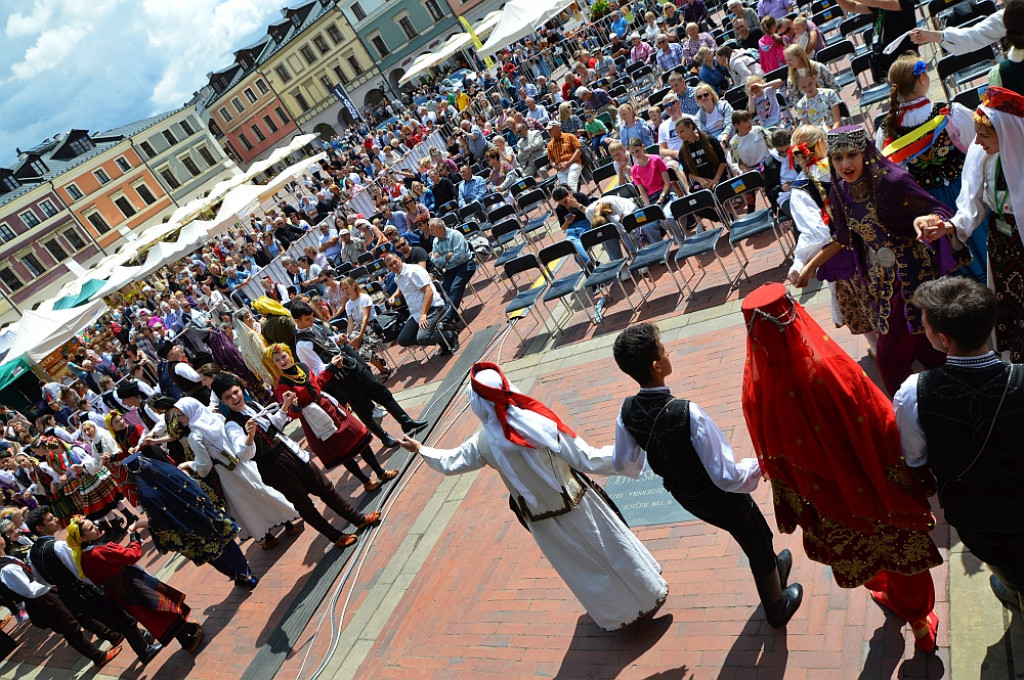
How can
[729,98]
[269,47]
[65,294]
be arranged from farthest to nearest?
[269,47]
[65,294]
[729,98]

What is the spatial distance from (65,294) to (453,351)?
18451 millimetres

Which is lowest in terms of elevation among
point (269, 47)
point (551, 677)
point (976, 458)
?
point (551, 677)

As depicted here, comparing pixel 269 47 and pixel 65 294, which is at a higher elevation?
pixel 269 47

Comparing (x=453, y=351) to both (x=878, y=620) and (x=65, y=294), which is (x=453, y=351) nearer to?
(x=878, y=620)

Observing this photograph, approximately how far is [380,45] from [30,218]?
3376 cm

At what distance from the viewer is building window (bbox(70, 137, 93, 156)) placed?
61287 millimetres

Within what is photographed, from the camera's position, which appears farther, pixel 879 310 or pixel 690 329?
pixel 690 329

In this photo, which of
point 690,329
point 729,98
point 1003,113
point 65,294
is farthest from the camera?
point 65,294

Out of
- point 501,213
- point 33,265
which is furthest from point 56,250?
point 501,213

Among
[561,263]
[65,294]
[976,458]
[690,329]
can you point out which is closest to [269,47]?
[65,294]

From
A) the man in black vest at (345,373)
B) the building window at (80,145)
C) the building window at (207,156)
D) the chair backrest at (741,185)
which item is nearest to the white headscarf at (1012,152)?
the chair backrest at (741,185)

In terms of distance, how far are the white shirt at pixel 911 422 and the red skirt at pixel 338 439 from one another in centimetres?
603

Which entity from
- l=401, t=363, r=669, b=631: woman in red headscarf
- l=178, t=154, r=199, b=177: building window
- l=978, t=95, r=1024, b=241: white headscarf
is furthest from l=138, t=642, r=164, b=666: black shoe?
l=178, t=154, r=199, b=177: building window

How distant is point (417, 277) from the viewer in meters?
10.3
